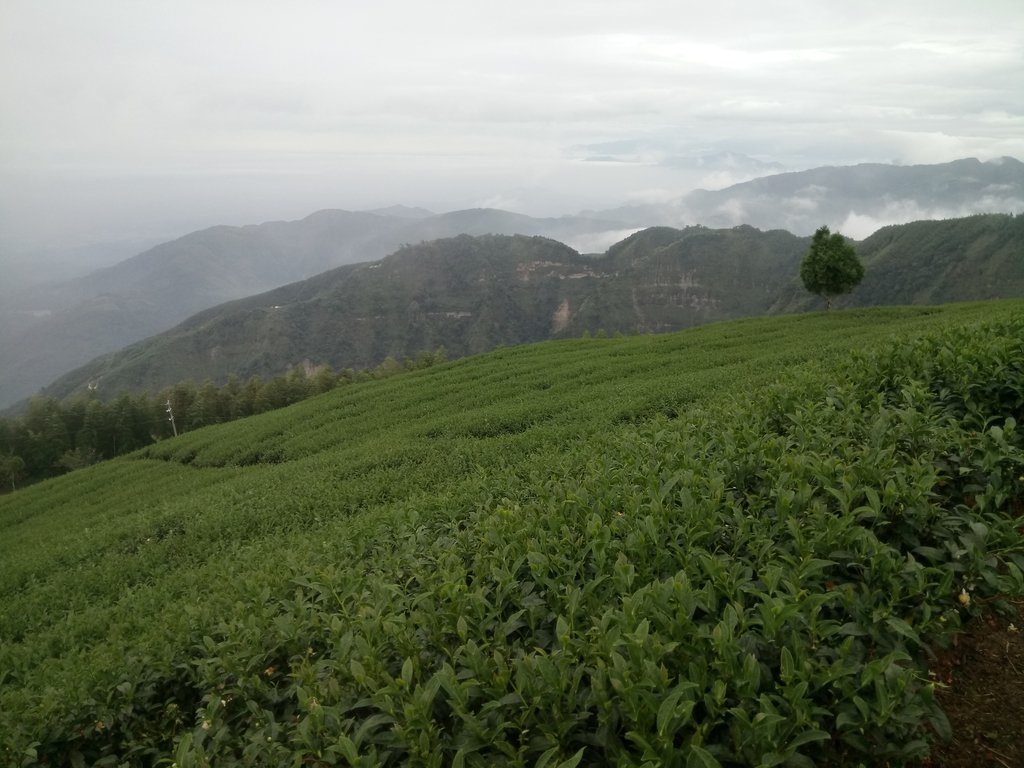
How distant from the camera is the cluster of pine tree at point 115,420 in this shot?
7869cm

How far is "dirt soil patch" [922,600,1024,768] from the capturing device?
10.5ft

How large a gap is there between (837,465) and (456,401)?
76.8 ft

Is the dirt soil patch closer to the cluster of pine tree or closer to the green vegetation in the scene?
the green vegetation

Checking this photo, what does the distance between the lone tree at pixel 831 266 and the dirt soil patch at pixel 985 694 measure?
49.1 metres

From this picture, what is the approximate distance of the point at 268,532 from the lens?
13992mm

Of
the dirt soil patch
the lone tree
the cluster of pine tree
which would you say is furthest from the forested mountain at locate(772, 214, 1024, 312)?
the dirt soil patch

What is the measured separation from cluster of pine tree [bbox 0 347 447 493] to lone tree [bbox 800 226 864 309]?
5005 cm

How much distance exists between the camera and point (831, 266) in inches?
1842

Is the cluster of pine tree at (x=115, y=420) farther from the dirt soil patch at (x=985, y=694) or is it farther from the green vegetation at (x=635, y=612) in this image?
the dirt soil patch at (x=985, y=694)

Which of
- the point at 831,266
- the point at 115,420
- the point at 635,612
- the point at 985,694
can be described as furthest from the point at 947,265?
the point at 635,612

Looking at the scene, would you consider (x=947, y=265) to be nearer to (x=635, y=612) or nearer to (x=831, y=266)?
(x=831, y=266)

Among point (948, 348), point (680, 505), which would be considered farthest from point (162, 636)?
point (948, 348)

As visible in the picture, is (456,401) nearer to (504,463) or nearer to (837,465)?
(504,463)

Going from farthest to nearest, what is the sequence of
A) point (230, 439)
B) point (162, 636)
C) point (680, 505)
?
point (230, 439), point (162, 636), point (680, 505)
